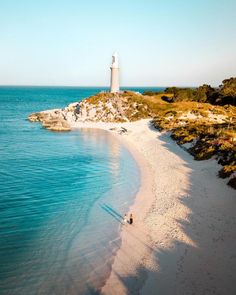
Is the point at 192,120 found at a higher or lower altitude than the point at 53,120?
higher

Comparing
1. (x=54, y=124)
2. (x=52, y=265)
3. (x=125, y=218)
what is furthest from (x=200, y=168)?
(x=54, y=124)

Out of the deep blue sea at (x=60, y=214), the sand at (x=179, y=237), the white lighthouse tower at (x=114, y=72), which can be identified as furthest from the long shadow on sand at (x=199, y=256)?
the white lighthouse tower at (x=114, y=72)

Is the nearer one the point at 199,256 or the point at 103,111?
the point at 199,256

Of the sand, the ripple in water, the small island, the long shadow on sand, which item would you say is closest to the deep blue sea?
the ripple in water

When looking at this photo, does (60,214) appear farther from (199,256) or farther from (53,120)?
(53,120)

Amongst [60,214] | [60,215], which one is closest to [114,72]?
[60,214]

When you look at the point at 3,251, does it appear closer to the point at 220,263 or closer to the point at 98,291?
the point at 98,291

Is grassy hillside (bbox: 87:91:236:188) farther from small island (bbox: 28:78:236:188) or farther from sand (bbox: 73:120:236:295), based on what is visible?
sand (bbox: 73:120:236:295)

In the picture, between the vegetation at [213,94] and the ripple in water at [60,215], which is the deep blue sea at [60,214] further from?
the vegetation at [213,94]
